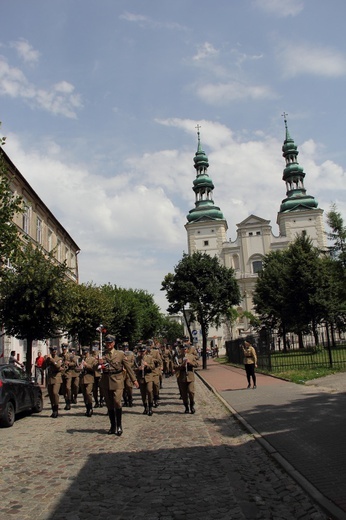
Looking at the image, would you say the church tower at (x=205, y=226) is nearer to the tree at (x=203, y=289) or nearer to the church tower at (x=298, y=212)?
the church tower at (x=298, y=212)

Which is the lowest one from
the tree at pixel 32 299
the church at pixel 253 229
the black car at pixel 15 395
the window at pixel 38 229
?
the black car at pixel 15 395

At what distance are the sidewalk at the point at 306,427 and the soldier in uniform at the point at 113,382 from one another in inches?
101

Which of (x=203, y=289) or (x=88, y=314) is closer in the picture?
(x=88, y=314)

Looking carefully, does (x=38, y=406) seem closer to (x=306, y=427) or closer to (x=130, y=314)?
(x=306, y=427)

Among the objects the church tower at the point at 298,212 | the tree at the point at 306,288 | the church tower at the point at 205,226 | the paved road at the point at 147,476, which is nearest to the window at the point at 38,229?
the tree at the point at 306,288

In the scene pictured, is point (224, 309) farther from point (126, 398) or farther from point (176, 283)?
point (126, 398)

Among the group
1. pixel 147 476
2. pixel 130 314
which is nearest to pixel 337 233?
pixel 130 314

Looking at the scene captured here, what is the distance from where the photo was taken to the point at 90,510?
4855mm

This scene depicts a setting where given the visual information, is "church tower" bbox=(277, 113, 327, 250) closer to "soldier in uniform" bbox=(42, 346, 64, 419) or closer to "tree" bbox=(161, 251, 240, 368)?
"tree" bbox=(161, 251, 240, 368)

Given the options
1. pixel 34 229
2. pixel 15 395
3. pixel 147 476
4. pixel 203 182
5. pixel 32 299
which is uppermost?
pixel 203 182

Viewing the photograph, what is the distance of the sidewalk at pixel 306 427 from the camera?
5.26 metres

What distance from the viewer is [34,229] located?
33281 millimetres

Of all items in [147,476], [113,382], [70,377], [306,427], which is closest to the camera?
[147,476]

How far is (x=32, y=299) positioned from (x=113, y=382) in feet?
38.0
